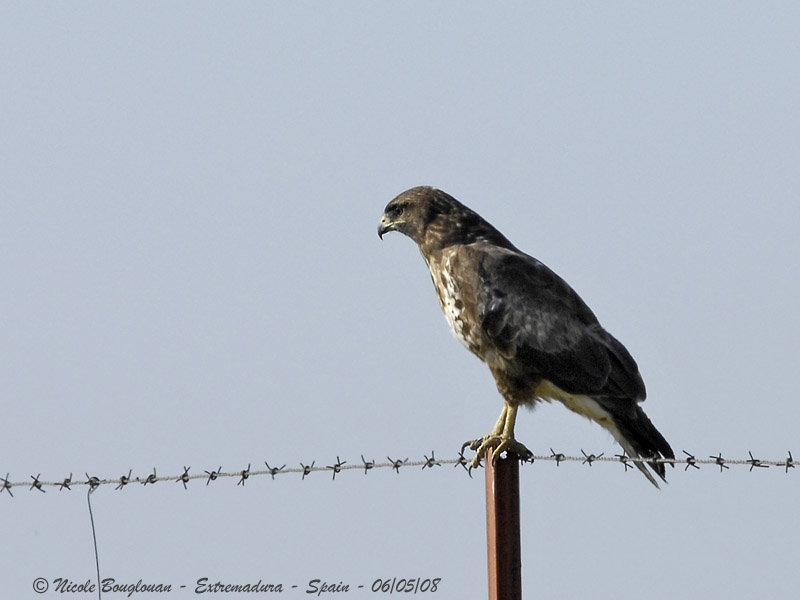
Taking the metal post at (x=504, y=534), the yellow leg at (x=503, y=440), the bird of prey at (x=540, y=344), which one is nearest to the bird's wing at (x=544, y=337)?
the bird of prey at (x=540, y=344)

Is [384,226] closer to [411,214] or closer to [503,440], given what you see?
[411,214]

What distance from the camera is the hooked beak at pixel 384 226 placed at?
27.3 feet

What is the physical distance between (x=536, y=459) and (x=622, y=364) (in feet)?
7.14

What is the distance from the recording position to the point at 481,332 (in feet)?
24.0

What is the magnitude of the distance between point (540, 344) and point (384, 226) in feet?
5.12

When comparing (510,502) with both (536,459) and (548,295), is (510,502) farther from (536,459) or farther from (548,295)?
(548,295)

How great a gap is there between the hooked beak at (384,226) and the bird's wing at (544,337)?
100 cm

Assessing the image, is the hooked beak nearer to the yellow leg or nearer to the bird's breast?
the bird's breast

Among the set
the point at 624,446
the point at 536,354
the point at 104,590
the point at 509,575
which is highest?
the point at 536,354

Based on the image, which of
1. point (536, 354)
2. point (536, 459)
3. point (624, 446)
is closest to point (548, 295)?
point (536, 354)

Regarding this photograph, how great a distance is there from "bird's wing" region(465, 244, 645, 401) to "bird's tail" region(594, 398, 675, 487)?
6 cm

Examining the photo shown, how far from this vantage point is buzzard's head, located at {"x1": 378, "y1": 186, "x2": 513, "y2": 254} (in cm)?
790

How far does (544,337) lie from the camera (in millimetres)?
7312

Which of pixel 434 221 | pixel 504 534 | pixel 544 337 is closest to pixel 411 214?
pixel 434 221
